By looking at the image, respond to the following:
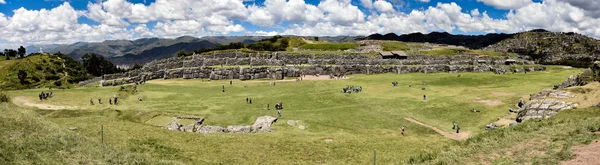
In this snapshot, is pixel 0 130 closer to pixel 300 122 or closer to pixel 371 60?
pixel 300 122

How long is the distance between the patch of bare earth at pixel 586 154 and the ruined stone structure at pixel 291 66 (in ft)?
225

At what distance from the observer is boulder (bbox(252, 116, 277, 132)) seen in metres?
35.0

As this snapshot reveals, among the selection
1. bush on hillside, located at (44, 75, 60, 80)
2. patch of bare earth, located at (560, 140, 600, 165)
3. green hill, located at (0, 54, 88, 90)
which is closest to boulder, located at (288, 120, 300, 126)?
patch of bare earth, located at (560, 140, 600, 165)

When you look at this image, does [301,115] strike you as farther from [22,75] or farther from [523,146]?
[22,75]

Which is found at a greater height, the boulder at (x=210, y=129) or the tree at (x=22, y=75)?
the tree at (x=22, y=75)

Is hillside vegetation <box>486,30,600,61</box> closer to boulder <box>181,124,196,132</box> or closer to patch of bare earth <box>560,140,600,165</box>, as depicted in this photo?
patch of bare earth <box>560,140,600,165</box>

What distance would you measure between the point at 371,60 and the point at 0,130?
8827 cm

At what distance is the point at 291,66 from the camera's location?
292 feet

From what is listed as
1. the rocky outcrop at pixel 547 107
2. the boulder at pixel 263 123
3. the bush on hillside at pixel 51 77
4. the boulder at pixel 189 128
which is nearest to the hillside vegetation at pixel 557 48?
the rocky outcrop at pixel 547 107

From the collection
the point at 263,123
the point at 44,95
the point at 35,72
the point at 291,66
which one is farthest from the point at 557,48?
the point at 35,72

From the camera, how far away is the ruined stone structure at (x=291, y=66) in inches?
3236

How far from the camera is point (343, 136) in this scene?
3180 cm

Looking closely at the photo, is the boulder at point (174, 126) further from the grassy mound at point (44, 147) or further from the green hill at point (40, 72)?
the green hill at point (40, 72)

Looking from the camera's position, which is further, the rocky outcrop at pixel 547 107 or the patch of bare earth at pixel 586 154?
the rocky outcrop at pixel 547 107
